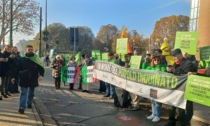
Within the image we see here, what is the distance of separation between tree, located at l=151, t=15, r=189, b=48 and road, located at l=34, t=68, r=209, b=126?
52619mm

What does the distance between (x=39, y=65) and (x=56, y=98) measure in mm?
3157

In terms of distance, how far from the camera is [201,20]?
5653 centimetres

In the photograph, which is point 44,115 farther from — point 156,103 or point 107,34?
point 107,34

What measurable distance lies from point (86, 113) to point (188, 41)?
3.57m

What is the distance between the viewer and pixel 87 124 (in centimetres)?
762

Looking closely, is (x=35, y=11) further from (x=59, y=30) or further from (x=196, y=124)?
(x=59, y=30)

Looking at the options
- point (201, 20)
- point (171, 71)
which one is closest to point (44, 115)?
point (171, 71)

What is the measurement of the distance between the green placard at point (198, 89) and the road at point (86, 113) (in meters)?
1.59

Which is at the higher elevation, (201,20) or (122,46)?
(201,20)

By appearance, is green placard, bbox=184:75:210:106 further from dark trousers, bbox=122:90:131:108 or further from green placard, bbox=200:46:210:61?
dark trousers, bbox=122:90:131:108

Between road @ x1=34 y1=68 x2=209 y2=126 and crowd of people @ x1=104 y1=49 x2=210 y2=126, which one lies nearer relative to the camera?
crowd of people @ x1=104 y1=49 x2=210 y2=126

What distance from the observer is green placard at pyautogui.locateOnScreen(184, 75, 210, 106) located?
6.00 metres

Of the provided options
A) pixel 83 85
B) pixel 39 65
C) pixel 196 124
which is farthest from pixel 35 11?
pixel 196 124

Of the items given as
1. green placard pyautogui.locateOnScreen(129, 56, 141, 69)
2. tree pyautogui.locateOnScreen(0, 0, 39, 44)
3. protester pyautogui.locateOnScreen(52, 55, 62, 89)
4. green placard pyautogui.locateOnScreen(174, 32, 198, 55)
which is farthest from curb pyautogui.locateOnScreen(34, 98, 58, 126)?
A: tree pyautogui.locateOnScreen(0, 0, 39, 44)
